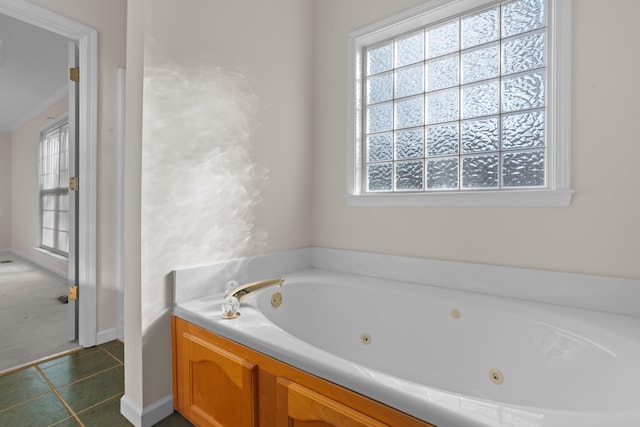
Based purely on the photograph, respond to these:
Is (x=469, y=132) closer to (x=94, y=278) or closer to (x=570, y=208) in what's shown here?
(x=570, y=208)

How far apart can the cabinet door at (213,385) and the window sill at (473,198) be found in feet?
3.95

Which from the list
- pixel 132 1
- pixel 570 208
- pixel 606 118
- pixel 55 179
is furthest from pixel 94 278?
pixel 55 179

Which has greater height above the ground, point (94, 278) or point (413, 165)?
point (413, 165)

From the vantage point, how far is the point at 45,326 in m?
2.43

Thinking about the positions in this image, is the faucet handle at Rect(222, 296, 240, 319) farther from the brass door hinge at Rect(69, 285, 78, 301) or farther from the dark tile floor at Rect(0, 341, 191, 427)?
the brass door hinge at Rect(69, 285, 78, 301)

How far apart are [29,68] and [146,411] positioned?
13.9 feet

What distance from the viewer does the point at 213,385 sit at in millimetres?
1229

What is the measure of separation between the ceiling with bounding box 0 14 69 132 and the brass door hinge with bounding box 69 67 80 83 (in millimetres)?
1116

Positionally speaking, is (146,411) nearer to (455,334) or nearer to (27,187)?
(455,334)

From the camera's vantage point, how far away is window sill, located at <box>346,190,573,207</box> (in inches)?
54.7

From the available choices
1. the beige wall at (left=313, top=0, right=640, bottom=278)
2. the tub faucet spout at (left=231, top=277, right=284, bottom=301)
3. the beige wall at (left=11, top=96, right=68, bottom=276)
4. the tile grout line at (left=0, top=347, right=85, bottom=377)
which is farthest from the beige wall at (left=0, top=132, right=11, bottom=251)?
the beige wall at (left=313, top=0, right=640, bottom=278)

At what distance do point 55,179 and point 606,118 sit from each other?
5.94 m

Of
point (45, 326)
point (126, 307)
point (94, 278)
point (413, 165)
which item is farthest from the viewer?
point (45, 326)

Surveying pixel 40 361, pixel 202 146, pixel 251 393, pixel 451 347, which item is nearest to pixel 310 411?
pixel 251 393
